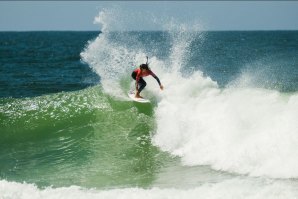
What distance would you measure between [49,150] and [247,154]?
533 cm

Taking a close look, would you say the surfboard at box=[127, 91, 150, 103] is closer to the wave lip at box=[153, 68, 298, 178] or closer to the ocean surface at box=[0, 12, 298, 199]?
the ocean surface at box=[0, 12, 298, 199]

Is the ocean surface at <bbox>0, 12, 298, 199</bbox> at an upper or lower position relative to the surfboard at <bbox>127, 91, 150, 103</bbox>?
lower

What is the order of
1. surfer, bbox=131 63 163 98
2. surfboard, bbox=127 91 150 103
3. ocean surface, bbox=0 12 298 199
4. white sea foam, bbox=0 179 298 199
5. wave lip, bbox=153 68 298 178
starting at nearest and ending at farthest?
1. white sea foam, bbox=0 179 298 199
2. ocean surface, bbox=0 12 298 199
3. wave lip, bbox=153 68 298 178
4. surfer, bbox=131 63 163 98
5. surfboard, bbox=127 91 150 103

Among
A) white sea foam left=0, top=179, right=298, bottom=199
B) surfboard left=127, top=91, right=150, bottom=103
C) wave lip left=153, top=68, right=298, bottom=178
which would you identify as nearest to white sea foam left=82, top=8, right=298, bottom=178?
wave lip left=153, top=68, right=298, bottom=178

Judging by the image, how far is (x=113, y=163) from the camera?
33.7 ft

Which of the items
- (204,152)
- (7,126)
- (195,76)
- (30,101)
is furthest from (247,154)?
(30,101)

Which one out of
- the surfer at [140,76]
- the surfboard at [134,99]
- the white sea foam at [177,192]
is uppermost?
the surfer at [140,76]

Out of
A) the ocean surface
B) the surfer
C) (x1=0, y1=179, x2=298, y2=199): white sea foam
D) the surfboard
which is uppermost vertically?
the surfer

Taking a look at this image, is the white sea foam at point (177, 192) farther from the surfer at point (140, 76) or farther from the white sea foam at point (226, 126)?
Result: the surfer at point (140, 76)

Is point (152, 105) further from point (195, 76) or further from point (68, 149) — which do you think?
point (68, 149)

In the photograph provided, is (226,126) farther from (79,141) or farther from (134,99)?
(134,99)

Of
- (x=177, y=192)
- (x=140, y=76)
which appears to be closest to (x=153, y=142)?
(x=140, y=76)

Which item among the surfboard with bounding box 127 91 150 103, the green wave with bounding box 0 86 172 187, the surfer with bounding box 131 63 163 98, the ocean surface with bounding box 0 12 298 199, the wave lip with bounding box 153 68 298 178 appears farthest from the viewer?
the surfboard with bounding box 127 91 150 103

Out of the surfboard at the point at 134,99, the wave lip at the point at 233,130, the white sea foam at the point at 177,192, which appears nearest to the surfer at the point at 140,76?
the surfboard at the point at 134,99
